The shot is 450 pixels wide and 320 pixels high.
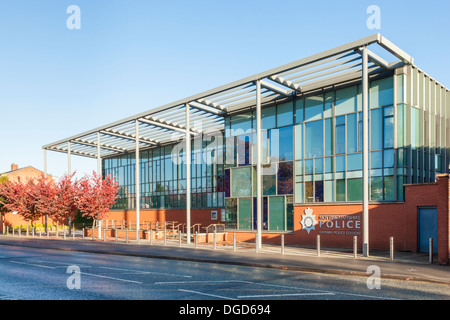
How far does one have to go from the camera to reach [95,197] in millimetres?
35031

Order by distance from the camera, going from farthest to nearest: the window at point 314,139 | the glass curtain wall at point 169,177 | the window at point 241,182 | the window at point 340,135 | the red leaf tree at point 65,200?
the glass curtain wall at point 169,177, the red leaf tree at point 65,200, the window at point 241,182, the window at point 314,139, the window at point 340,135

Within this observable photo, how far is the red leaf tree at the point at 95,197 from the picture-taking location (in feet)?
114

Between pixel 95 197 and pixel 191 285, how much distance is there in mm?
25208

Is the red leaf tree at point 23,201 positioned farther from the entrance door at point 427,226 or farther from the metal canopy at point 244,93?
the entrance door at point 427,226

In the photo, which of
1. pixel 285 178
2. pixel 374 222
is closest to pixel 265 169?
pixel 285 178

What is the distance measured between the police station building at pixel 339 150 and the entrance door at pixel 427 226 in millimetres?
45

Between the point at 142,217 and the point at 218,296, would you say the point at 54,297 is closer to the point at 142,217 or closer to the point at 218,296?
the point at 218,296

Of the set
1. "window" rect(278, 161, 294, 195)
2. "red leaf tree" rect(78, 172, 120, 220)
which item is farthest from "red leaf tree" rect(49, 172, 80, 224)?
"window" rect(278, 161, 294, 195)

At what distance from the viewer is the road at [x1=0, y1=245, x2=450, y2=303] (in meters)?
10.0

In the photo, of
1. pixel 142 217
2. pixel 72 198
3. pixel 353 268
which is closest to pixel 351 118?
pixel 353 268

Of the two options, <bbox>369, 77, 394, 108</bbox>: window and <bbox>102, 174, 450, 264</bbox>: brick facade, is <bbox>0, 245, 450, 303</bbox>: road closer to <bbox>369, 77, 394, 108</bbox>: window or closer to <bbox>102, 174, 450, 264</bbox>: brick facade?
<bbox>102, 174, 450, 264</bbox>: brick facade

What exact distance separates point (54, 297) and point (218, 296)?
12.3 feet

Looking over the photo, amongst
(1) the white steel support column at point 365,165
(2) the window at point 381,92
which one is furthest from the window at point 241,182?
(1) the white steel support column at point 365,165
